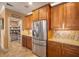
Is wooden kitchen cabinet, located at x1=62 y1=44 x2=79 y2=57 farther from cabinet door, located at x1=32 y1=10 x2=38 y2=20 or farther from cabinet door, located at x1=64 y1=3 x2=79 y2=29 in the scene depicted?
cabinet door, located at x1=32 y1=10 x2=38 y2=20

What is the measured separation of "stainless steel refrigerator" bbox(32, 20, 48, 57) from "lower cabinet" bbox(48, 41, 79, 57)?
5.2 inches

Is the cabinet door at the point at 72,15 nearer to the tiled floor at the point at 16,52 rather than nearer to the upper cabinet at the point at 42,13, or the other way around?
the upper cabinet at the point at 42,13

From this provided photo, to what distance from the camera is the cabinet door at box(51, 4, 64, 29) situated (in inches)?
91.2

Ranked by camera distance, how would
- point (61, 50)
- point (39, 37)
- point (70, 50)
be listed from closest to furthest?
point (70, 50), point (61, 50), point (39, 37)

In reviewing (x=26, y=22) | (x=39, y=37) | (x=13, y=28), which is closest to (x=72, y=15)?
(x=39, y=37)

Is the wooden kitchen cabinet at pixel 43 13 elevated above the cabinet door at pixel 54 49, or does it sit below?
above

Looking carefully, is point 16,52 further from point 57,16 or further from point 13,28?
point 57,16

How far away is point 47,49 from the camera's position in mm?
2275

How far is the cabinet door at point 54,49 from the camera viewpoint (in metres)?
2.19

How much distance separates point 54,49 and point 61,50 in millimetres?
149

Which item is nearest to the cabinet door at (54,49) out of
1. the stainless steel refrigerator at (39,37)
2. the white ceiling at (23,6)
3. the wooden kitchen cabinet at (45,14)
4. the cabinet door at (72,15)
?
the stainless steel refrigerator at (39,37)

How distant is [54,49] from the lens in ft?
7.41

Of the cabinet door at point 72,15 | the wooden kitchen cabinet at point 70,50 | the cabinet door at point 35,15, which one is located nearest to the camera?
the wooden kitchen cabinet at point 70,50

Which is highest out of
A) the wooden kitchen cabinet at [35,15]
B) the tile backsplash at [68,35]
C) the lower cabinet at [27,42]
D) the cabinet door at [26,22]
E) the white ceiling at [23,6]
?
the white ceiling at [23,6]
